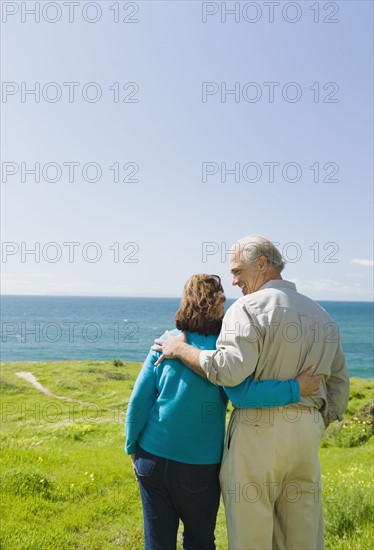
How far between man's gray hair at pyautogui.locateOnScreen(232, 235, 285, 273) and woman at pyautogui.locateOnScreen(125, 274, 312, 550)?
292 millimetres

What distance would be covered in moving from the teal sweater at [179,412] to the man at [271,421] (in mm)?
121

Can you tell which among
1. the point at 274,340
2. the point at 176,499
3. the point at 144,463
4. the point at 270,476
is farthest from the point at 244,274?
the point at 176,499

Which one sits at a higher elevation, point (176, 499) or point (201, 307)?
point (201, 307)

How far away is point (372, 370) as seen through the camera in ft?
260

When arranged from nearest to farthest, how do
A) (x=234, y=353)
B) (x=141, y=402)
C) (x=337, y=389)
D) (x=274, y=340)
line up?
(x=234, y=353), (x=274, y=340), (x=141, y=402), (x=337, y=389)

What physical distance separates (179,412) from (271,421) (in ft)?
2.25

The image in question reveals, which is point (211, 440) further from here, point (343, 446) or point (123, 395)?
point (123, 395)

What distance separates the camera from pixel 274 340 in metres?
3.54

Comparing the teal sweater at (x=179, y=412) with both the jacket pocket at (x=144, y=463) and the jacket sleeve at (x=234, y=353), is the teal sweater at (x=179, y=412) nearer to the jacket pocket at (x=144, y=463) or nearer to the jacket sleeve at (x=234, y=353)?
the jacket pocket at (x=144, y=463)

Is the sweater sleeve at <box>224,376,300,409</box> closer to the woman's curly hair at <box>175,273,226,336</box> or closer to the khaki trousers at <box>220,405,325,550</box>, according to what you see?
the khaki trousers at <box>220,405,325,550</box>

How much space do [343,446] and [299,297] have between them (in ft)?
46.2

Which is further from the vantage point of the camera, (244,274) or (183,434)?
(244,274)

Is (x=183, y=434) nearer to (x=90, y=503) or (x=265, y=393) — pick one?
(x=265, y=393)

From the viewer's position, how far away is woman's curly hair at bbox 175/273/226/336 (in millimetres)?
3754
